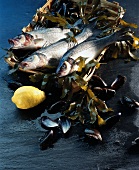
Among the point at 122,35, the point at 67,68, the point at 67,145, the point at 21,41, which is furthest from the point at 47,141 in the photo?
the point at 122,35

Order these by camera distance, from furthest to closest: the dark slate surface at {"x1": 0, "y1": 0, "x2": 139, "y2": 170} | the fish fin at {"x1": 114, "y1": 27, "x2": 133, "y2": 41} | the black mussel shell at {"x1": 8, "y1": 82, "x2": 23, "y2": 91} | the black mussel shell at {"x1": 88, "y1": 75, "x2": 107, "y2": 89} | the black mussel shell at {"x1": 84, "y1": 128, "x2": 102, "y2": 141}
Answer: the fish fin at {"x1": 114, "y1": 27, "x2": 133, "y2": 41} → the black mussel shell at {"x1": 8, "y1": 82, "x2": 23, "y2": 91} → the black mussel shell at {"x1": 88, "y1": 75, "x2": 107, "y2": 89} → the black mussel shell at {"x1": 84, "y1": 128, "x2": 102, "y2": 141} → the dark slate surface at {"x1": 0, "y1": 0, "x2": 139, "y2": 170}

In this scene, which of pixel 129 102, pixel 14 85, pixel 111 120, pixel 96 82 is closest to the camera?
pixel 111 120

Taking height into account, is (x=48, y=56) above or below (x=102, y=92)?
above

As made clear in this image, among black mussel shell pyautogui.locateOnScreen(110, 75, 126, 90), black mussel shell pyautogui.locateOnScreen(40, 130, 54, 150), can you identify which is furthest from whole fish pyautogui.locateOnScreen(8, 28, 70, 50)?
black mussel shell pyautogui.locateOnScreen(40, 130, 54, 150)

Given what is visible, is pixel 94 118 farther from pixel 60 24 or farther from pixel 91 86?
pixel 60 24

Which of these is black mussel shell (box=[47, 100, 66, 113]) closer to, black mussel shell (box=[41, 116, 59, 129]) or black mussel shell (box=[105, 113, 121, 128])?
black mussel shell (box=[41, 116, 59, 129])

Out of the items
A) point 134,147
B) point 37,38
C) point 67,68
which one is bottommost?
point 134,147

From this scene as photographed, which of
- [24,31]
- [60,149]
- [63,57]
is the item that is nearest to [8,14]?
[24,31]

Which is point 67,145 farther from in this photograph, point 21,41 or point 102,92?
point 21,41
